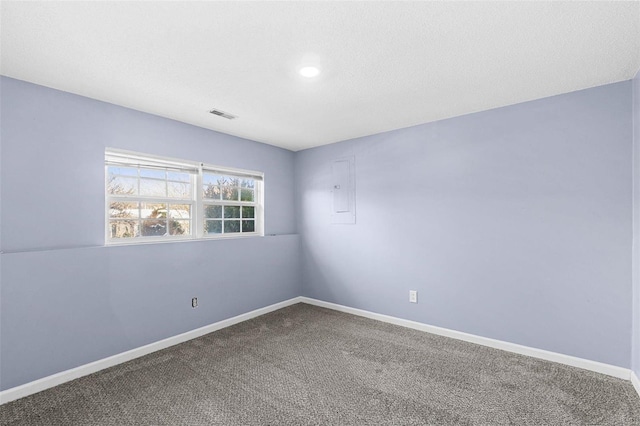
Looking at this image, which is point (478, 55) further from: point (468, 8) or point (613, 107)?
point (613, 107)

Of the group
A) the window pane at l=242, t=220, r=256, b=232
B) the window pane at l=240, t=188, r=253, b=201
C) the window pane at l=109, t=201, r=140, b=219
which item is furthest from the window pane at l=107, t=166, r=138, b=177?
the window pane at l=242, t=220, r=256, b=232

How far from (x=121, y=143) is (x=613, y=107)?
4.31 metres

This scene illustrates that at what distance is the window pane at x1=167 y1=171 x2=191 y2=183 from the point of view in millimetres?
3334

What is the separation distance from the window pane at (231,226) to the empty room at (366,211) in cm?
19

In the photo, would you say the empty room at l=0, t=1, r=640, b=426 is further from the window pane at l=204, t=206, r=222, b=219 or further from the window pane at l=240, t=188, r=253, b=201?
the window pane at l=240, t=188, r=253, b=201

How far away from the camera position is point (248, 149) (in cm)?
409

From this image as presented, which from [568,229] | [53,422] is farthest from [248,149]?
[568,229]

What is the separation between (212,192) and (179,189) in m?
0.43

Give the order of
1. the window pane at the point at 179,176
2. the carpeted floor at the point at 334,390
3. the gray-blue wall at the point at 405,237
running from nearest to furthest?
the carpeted floor at the point at 334,390, the gray-blue wall at the point at 405,237, the window pane at the point at 179,176

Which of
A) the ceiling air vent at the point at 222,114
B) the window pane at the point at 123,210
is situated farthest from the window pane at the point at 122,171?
the ceiling air vent at the point at 222,114

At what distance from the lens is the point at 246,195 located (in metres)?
4.22

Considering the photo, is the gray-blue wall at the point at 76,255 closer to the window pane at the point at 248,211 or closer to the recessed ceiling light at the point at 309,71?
the window pane at the point at 248,211

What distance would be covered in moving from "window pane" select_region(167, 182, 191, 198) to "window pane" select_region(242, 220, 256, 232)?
89 centimetres

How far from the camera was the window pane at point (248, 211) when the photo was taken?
419cm
